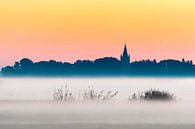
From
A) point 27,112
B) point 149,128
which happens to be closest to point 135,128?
point 149,128

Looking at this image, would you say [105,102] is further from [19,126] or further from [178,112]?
[19,126]

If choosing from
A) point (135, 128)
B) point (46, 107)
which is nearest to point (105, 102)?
point (46, 107)

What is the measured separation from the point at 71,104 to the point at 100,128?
261 inches

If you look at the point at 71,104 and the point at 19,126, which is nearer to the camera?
the point at 19,126

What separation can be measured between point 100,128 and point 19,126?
2837mm

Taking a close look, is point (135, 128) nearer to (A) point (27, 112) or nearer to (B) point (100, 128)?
(B) point (100, 128)

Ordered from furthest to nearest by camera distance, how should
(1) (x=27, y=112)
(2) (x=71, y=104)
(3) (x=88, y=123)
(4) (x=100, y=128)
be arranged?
1. (1) (x=27, y=112)
2. (2) (x=71, y=104)
3. (3) (x=88, y=123)
4. (4) (x=100, y=128)

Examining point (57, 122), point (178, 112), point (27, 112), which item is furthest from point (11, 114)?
point (178, 112)

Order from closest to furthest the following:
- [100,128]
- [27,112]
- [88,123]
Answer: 1. [100,128]
2. [88,123]
3. [27,112]

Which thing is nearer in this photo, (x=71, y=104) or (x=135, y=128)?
(x=135, y=128)

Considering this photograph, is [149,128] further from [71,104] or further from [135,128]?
[71,104]

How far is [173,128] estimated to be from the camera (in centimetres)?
2944

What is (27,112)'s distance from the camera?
37.9 m

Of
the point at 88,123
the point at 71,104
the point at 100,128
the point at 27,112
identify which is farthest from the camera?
the point at 27,112
